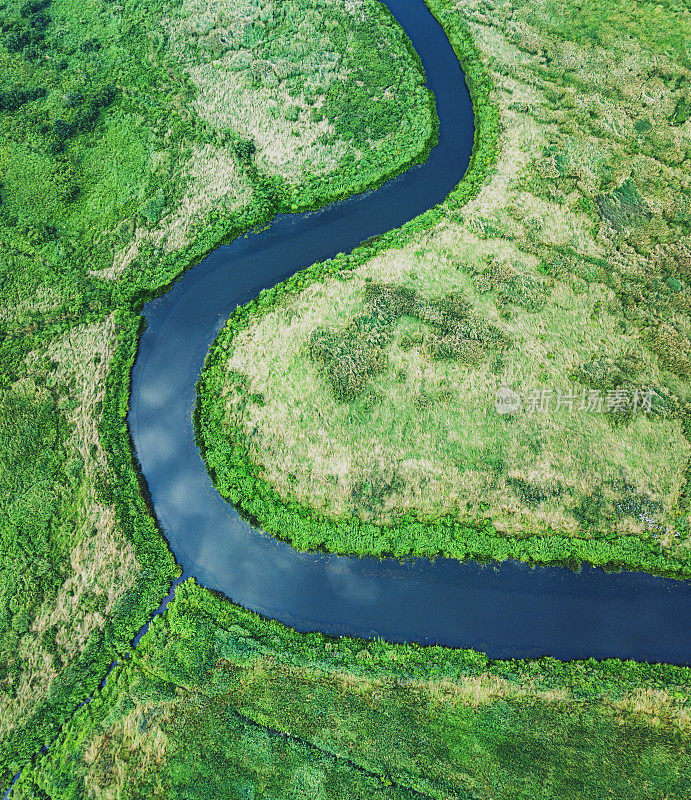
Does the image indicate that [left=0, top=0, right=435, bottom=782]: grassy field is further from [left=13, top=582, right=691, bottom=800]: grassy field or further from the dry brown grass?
[left=13, top=582, right=691, bottom=800]: grassy field

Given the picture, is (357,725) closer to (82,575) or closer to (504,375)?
(82,575)

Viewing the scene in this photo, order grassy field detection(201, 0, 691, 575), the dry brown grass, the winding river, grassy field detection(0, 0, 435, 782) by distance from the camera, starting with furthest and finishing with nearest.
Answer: grassy field detection(201, 0, 691, 575)
grassy field detection(0, 0, 435, 782)
the winding river
the dry brown grass

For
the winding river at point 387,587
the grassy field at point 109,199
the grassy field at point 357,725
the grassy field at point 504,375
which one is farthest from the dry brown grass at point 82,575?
the grassy field at point 504,375

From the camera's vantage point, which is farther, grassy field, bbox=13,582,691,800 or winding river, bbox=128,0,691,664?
winding river, bbox=128,0,691,664

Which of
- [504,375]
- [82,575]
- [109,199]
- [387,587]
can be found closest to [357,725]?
[387,587]

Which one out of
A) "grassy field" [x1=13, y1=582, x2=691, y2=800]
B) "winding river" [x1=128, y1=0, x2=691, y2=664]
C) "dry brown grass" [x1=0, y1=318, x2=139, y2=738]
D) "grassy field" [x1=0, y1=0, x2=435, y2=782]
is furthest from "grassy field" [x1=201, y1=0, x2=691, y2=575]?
"grassy field" [x1=0, y1=0, x2=435, y2=782]

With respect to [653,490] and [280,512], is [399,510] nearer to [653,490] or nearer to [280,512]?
[280,512]
